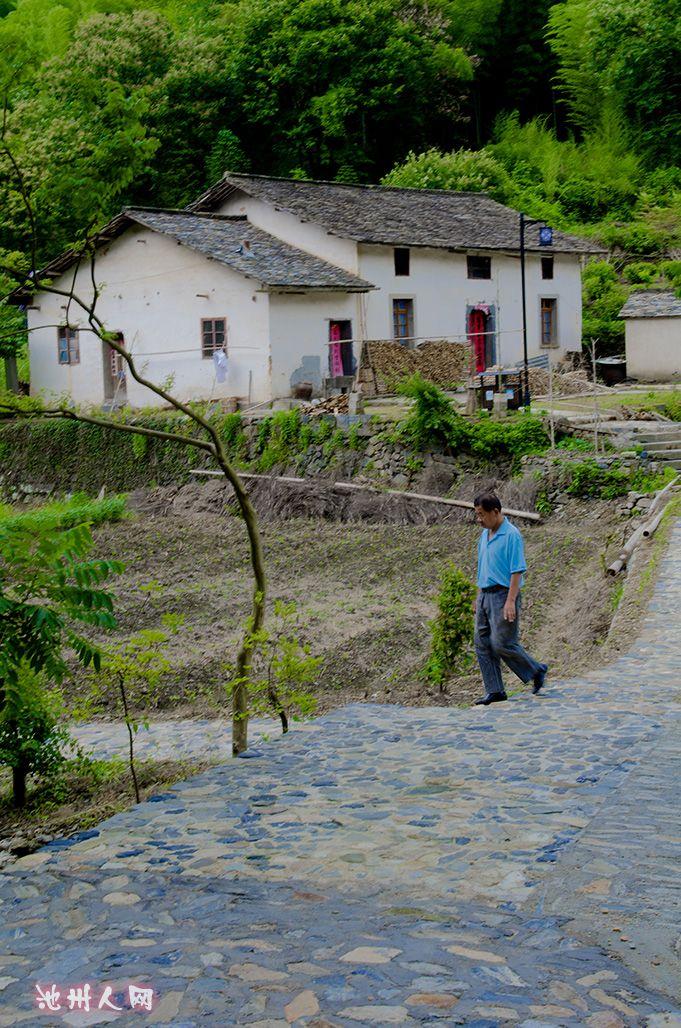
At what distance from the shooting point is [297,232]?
3303cm

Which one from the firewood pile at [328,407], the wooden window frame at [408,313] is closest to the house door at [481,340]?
the wooden window frame at [408,313]

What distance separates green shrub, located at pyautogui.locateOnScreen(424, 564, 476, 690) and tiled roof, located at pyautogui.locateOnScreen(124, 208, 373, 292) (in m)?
17.4

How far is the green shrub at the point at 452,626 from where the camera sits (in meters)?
12.6

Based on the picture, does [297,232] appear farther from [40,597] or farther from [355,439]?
[40,597]

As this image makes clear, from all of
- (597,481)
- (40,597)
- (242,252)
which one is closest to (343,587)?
(597,481)

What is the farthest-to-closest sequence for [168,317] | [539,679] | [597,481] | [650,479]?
[168,317] < [597,481] < [650,479] < [539,679]

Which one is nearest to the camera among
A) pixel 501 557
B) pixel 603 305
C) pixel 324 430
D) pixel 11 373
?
pixel 501 557

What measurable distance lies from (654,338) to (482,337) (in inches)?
199

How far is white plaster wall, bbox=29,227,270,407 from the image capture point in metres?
29.8

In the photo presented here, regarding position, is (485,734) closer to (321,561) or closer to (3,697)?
(3,697)

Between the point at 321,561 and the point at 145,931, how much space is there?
1620 cm

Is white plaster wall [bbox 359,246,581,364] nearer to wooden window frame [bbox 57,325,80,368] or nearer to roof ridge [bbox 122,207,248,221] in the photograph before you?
roof ridge [bbox 122,207,248,221]

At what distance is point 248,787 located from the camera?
739 cm

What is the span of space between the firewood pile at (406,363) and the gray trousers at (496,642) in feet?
68.2
